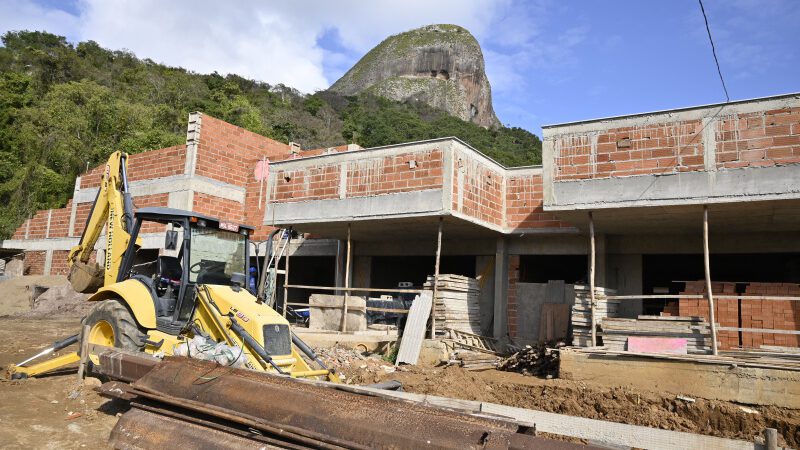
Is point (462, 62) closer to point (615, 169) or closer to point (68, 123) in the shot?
point (68, 123)

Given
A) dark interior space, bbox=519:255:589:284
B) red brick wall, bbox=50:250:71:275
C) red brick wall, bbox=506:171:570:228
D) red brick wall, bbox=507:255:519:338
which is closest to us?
red brick wall, bbox=506:171:570:228

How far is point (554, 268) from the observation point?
1691 centimetres

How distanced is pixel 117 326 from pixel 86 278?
235 centimetres

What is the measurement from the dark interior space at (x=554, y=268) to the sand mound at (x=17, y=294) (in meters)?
16.6

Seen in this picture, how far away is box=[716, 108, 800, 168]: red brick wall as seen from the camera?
952 centimetres

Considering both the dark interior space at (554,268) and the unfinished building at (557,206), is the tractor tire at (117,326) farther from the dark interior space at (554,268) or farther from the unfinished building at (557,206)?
the dark interior space at (554,268)

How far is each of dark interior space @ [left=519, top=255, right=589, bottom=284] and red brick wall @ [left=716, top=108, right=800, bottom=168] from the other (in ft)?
19.8

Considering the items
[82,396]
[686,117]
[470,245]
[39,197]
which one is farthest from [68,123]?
[686,117]

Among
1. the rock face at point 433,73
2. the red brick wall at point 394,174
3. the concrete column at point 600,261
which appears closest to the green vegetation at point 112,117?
the red brick wall at point 394,174

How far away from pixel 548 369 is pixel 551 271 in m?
6.08

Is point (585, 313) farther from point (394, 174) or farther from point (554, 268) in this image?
point (554, 268)

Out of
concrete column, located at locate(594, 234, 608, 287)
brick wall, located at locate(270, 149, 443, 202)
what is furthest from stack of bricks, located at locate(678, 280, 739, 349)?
brick wall, located at locate(270, 149, 443, 202)

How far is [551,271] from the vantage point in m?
16.9

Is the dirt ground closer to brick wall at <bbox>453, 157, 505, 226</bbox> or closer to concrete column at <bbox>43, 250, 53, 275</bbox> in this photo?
brick wall at <bbox>453, 157, 505, 226</bbox>
